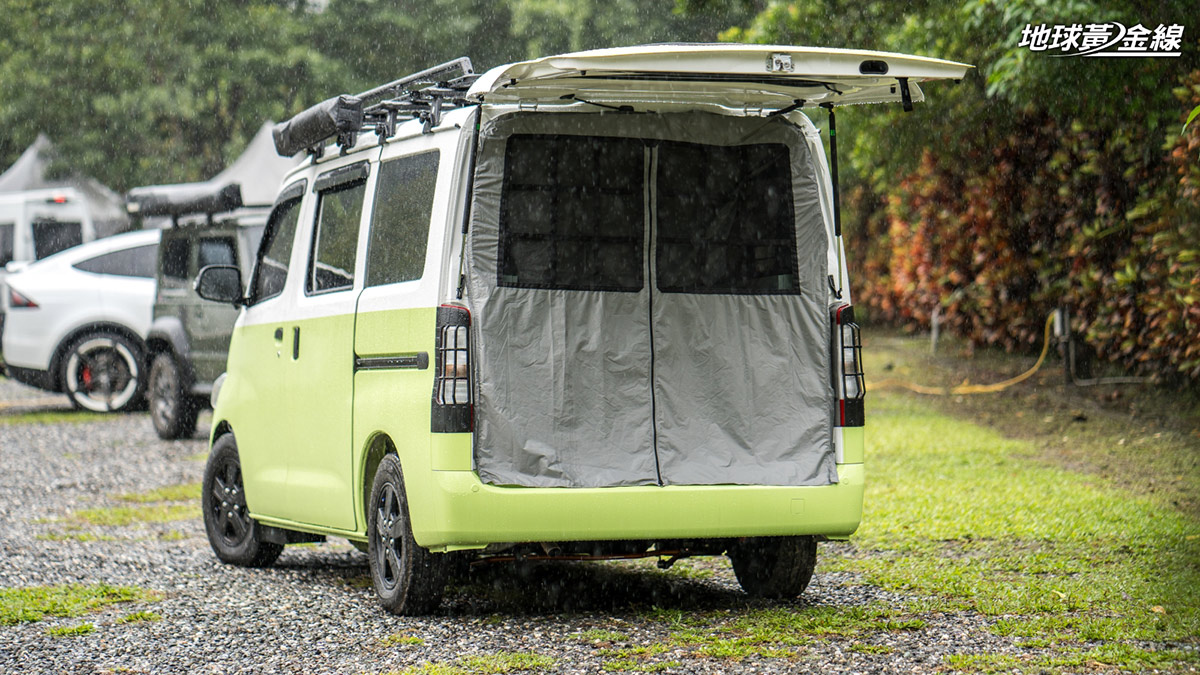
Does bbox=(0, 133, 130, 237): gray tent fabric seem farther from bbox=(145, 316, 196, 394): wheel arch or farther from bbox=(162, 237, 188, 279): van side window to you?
bbox=(162, 237, 188, 279): van side window

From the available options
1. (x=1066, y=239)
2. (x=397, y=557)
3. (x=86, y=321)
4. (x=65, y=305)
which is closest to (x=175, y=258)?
(x=86, y=321)

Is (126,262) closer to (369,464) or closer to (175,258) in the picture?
(175,258)

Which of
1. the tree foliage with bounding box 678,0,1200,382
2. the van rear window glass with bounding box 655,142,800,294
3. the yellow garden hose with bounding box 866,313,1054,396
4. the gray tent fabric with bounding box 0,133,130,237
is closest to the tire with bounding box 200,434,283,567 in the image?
the van rear window glass with bounding box 655,142,800,294

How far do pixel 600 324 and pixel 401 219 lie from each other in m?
0.95

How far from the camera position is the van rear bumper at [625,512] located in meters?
5.75

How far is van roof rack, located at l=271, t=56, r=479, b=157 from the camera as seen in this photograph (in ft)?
20.9

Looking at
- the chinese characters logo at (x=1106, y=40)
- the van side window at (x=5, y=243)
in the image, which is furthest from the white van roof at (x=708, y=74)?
the van side window at (x=5, y=243)

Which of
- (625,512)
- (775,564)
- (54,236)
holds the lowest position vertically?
(775,564)

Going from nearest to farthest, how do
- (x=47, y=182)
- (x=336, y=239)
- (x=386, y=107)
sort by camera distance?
(x=386, y=107) < (x=336, y=239) < (x=47, y=182)

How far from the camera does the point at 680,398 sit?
20.3 ft

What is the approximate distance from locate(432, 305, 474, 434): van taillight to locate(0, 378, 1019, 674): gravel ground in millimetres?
833

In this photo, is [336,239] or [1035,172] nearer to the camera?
[336,239]

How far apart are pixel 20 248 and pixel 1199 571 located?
1640 centimetres

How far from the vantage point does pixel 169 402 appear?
14.1 m
